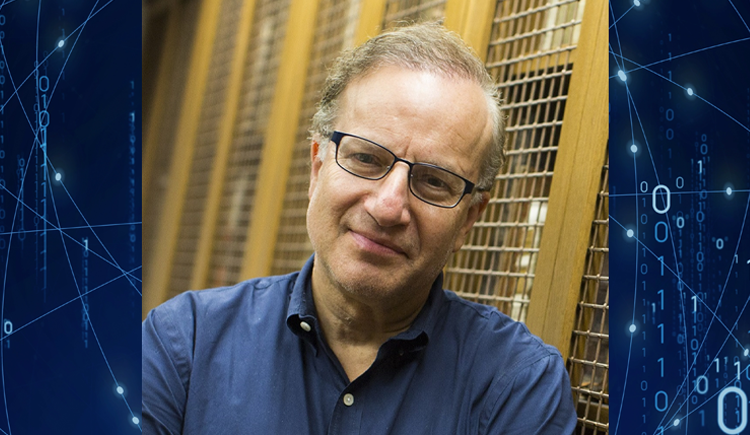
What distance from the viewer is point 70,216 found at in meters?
0.87

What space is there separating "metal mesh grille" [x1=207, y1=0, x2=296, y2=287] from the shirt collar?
1800mm

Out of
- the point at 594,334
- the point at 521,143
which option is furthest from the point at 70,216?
the point at 521,143

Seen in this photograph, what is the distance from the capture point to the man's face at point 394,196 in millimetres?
1384

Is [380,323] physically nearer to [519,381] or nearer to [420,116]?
[519,381]

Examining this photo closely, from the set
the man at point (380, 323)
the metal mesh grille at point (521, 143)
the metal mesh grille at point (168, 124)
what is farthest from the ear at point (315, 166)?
the metal mesh grille at point (168, 124)

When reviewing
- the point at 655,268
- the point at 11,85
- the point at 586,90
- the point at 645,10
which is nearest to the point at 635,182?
the point at 655,268

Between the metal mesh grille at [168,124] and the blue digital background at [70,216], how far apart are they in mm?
3506

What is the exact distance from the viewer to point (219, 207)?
359cm

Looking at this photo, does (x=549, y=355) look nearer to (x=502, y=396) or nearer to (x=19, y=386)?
(x=502, y=396)

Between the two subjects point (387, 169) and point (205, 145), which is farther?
point (205, 145)

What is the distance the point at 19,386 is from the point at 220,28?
336 centimetres

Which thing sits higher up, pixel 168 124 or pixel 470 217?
pixel 168 124

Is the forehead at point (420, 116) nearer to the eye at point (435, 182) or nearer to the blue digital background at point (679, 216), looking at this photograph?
the eye at point (435, 182)

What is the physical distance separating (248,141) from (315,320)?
208 cm
